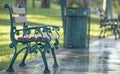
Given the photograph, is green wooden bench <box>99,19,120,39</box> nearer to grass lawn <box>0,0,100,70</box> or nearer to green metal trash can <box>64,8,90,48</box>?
grass lawn <box>0,0,100,70</box>

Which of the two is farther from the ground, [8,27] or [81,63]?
[81,63]

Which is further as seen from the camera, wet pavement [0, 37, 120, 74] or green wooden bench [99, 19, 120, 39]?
green wooden bench [99, 19, 120, 39]

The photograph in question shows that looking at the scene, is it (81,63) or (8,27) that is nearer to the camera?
(81,63)

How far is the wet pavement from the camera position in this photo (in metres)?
9.45

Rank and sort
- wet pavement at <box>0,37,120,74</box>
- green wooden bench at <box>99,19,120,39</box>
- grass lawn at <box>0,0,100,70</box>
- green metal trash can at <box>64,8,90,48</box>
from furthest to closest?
green wooden bench at <box>99,19,120,39</box>, green metal trash can at <box>64,8,90,48</box>, grass lawn at <box>0,0,100,70</box>, wet pavement at <box>0,37,120,74</box>

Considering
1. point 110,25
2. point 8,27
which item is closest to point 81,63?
point 110,25

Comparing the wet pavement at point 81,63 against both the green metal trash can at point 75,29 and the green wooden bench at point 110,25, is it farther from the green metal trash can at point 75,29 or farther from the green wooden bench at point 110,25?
the green wooden bench at point 110,25

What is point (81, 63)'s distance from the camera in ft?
35.4

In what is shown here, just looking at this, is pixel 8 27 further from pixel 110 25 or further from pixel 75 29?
pixel 75 29

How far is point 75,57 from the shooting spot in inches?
476

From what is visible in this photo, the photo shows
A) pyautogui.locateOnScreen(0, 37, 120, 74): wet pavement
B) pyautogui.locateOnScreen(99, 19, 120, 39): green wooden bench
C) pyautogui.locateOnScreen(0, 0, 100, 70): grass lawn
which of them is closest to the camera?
pyautogui.locateOnScreen(0, 37, 120, 74): wet pavement

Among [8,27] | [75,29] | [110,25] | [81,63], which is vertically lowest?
[8,27]

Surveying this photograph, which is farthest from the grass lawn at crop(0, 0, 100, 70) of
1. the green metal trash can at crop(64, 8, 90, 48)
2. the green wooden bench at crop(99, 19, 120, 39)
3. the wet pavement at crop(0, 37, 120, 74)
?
the green metal trash can at crop(64, 8, 90, 48)

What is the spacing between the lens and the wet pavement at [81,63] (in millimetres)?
9453
